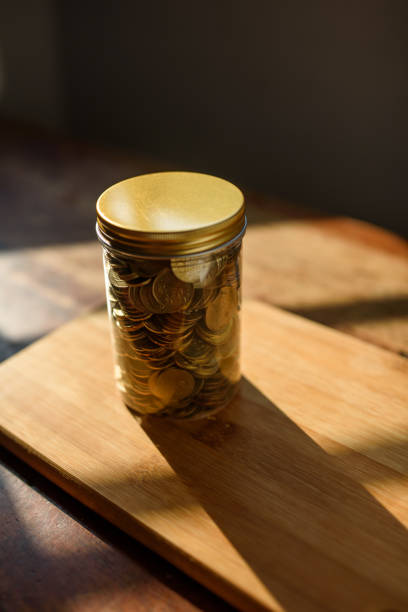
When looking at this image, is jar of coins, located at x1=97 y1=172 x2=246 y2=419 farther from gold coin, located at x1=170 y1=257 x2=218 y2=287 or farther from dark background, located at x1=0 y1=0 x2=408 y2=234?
dark background, located at x1=0 y1=0 x2=408 y2=234

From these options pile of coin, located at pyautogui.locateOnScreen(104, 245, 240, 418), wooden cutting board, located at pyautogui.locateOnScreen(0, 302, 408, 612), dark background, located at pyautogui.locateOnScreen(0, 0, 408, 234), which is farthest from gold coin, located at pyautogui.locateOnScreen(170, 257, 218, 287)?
dark background, located at pyautogui.locateOnScreen(0, 0, 408, 234)

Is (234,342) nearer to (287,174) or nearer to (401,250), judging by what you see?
(401,250)

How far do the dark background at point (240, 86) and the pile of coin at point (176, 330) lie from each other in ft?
3.69

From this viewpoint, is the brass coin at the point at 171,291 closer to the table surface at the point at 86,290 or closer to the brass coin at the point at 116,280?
the brass coin at the point at 116,280

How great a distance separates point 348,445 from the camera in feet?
1.86

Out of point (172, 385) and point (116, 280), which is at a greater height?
→ point (116, 280)

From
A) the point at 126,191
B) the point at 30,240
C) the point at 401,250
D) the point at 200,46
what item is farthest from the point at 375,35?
the point at 126,191

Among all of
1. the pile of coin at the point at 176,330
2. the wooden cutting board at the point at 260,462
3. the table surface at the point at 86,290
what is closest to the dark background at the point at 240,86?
the table surface at the point at 86,290

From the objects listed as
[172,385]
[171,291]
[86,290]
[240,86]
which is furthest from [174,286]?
[240,86]

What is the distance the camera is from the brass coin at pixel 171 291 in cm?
50

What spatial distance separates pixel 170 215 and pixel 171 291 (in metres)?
0.07

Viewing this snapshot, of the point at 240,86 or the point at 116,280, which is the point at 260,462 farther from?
the point at 240,86

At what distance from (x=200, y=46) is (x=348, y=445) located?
4.68 ft

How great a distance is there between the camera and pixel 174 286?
1.66ft
